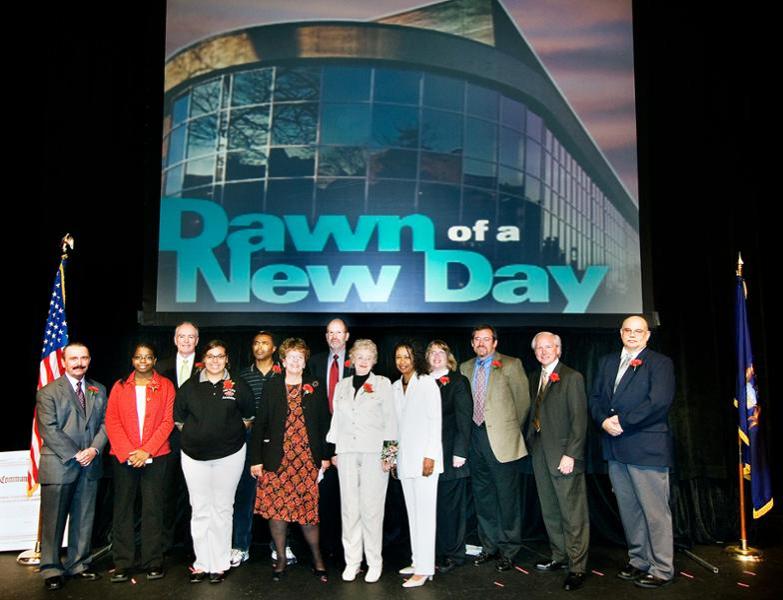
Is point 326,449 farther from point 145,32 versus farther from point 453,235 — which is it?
point 145,32

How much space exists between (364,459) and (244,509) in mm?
1113

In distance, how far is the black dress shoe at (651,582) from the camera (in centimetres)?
404

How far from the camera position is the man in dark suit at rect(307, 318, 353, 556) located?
4629 mm

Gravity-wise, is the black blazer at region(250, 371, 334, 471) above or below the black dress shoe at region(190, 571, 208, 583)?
above

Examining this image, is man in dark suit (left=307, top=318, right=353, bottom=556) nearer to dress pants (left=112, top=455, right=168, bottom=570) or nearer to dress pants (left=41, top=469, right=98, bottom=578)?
dress pants (left=112, top=455, right=168, bottom=570)

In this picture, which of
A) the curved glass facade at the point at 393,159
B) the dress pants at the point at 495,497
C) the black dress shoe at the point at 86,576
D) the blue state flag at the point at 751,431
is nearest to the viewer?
the black dress shoe at the point at 86,576

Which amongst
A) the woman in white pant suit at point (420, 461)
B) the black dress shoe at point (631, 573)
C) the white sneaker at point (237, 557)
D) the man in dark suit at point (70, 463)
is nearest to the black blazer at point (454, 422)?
the woman in white pant suit at point (420, 461)

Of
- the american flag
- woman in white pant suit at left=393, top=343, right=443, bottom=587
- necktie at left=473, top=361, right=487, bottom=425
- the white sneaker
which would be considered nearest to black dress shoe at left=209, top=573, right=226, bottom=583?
the white sneaker

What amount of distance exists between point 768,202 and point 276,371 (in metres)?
4.47

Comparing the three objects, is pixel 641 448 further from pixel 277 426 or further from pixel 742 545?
pixel 277 426

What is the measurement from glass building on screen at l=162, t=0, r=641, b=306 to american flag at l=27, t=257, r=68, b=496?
1.25 metres

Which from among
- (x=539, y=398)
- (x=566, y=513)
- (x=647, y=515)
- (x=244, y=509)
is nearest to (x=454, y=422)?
(x=539, y=398)

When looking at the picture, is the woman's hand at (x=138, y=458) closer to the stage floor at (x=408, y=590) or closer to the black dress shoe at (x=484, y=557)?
the stage floor at (x=408, y=590)

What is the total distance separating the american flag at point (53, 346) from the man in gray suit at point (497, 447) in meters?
3.08
